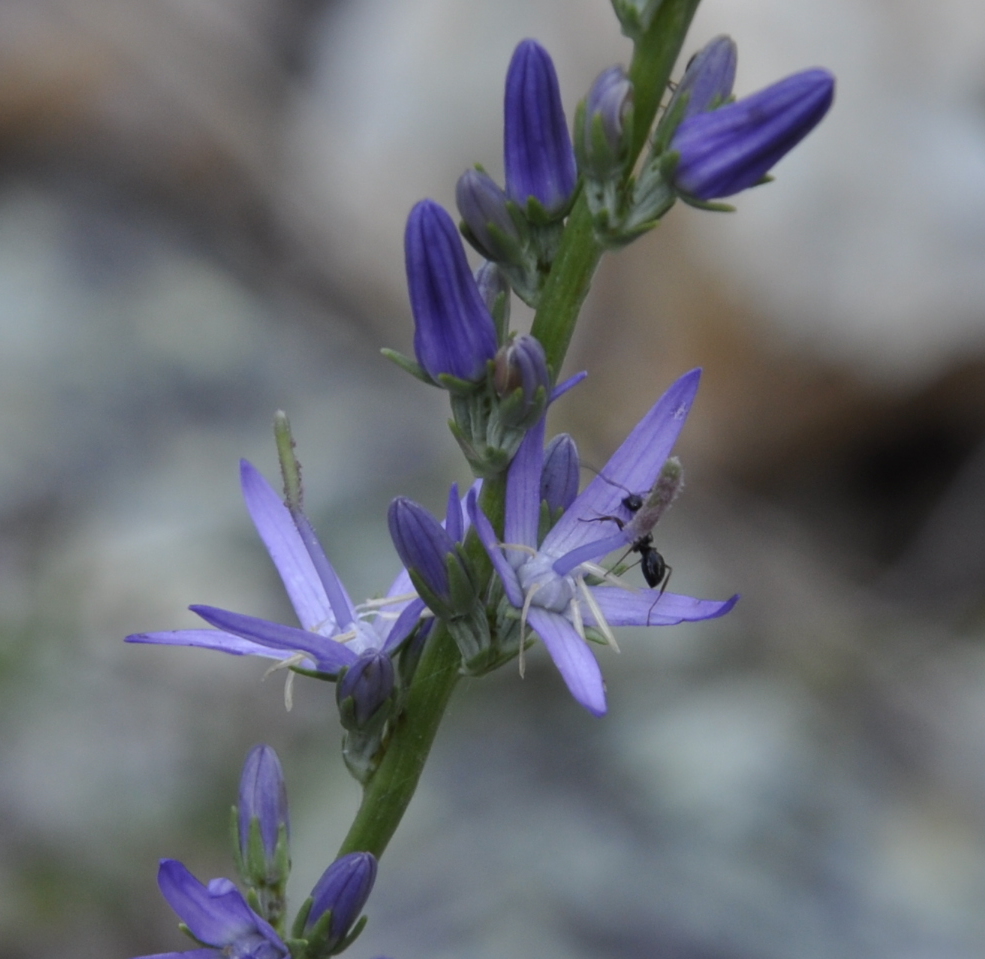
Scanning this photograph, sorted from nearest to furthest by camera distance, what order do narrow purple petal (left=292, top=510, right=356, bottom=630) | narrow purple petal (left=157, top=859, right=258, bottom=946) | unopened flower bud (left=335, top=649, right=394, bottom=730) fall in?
narrow purple petal (left=157, top=859, right=258, bottom=946) → unopened flower bud (left=335, top=649, right=394, bottom=730) → narrow purple petal (left=292, top=510, right=356, bottom=630)

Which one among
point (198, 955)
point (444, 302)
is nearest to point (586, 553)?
point (444, 302)

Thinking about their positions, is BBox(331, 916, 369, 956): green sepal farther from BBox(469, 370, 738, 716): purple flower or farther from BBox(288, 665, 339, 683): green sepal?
BBox(469, 370, 738, 716): purple flower

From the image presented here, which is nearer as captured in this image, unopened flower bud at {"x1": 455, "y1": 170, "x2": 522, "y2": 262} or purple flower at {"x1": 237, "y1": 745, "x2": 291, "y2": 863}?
unopened flower bud at {"x1": 455, "y1": 170, "x2": 522, "y2": 262}

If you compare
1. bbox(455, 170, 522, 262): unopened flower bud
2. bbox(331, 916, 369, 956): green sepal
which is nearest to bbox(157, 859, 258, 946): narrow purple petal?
bbox(331, 916, 369, 956): green sepal

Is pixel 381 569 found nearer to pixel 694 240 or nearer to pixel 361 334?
pixel 361 334

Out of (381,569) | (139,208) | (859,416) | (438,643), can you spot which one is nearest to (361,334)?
(139,208)

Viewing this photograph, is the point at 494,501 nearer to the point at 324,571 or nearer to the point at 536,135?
the point at 324,571
